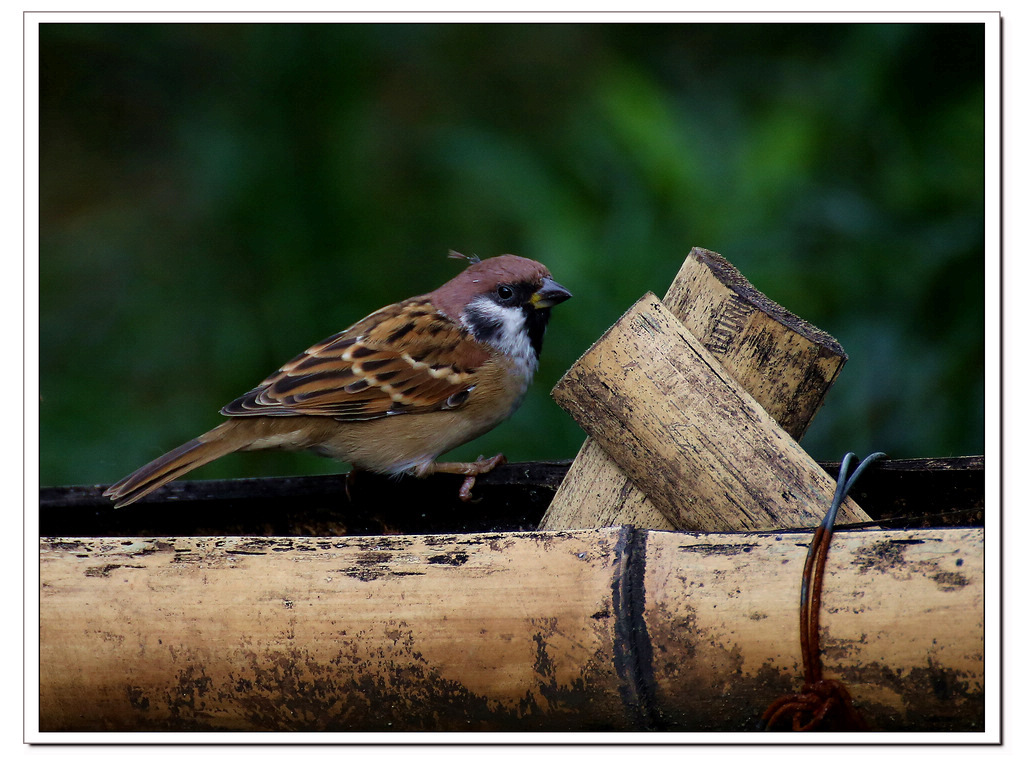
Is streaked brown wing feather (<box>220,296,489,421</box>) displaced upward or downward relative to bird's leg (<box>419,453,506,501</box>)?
upward

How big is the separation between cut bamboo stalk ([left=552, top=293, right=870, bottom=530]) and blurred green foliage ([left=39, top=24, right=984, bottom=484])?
1.40 m

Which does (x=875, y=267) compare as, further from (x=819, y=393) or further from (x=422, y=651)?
(x=422, y=651)

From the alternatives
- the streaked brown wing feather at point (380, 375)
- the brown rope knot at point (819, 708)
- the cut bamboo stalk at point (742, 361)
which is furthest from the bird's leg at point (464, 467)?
the brown rope knot at point (819, 708)

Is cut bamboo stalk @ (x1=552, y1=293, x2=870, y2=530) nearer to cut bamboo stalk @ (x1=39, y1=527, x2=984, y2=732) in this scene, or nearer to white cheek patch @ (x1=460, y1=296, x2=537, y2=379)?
cut bamboo stalk @ (x1=39, y1=527, x2=984, y2=732)

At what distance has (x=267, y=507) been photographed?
7.90 ft

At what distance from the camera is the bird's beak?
3.11 metres

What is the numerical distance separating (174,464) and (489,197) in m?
2.01

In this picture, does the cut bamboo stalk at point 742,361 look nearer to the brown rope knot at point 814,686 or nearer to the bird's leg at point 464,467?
the brown rope knot at point 814,686

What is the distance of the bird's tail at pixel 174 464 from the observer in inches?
94.2

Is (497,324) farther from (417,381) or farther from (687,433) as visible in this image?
(687,433)

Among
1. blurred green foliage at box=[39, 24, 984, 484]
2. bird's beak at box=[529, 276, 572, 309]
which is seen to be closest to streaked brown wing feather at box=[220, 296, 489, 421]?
bird's beak at box=[529, 276, 572, 309]

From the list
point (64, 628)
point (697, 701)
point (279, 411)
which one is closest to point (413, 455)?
point (279, 411)

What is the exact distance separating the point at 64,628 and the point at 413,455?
4.84 ft

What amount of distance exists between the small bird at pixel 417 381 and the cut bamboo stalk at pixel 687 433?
115 centimetres
